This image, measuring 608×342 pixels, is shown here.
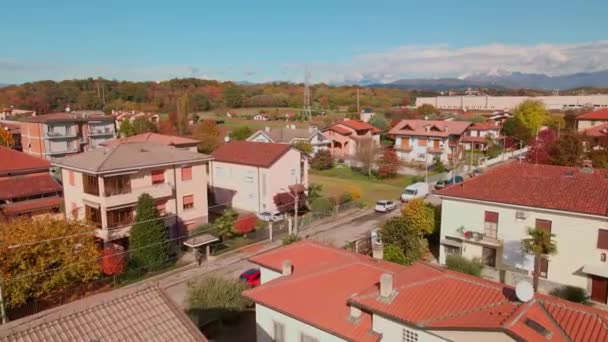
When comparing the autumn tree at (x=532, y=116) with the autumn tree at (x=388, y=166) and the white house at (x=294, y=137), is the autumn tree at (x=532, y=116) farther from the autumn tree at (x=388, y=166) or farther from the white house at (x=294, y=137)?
the white house at (x=294, y=137)

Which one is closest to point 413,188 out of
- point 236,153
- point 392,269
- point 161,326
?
point 236,153

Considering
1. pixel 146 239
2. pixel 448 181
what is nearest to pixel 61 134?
pixel 146 239

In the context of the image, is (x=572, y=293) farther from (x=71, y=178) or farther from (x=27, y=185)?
(x=27, y=185)

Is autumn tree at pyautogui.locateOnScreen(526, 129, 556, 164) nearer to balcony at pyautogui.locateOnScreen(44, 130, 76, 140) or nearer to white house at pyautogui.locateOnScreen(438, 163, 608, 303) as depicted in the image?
white house at pyautogui.locateOnScreen(438, 163, 608, 303)

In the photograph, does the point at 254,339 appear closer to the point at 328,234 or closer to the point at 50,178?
the point at 328,234

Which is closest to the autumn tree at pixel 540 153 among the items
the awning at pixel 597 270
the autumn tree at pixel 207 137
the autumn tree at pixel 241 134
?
the awning at pixel 597 270

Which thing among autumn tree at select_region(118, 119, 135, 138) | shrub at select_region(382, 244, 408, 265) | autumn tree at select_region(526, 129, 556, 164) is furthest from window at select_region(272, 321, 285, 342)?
autumn tree at select_region(118, 119, 135, 138)
